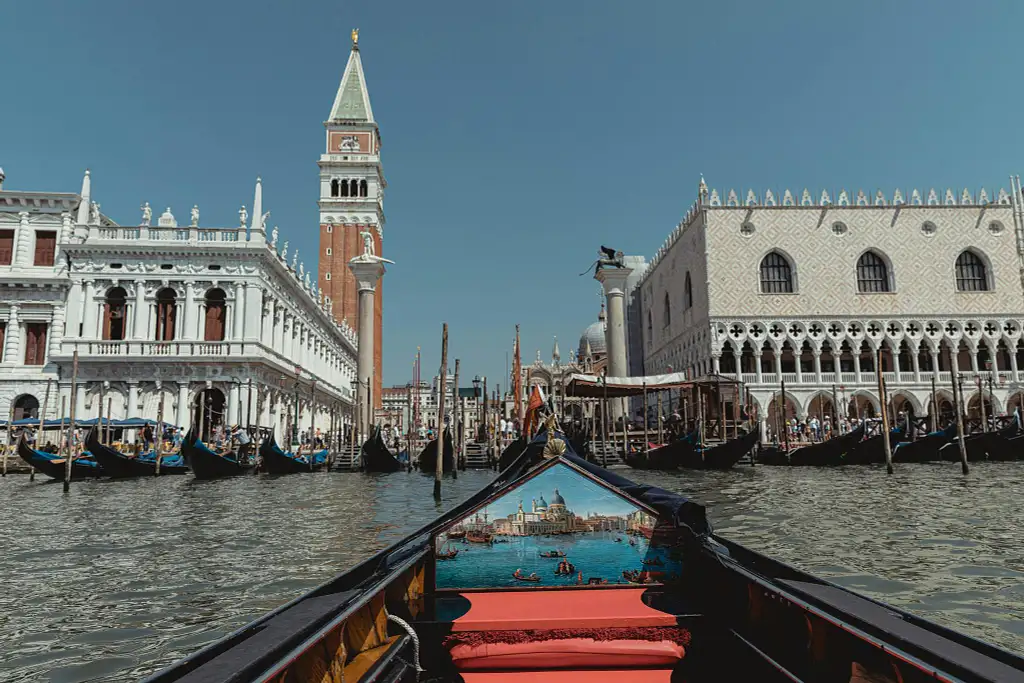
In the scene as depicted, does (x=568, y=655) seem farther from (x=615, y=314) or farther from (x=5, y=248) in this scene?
(x=5, y=248)

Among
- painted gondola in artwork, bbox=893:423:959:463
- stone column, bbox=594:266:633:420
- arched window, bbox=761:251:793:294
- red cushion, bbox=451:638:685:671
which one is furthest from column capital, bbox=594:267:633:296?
red cushion, bbox=451:638:685:671

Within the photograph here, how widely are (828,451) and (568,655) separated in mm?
14888

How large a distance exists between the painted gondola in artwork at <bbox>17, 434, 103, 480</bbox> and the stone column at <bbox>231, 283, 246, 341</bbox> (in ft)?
17.7

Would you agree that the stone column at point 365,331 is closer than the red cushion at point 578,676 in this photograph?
No

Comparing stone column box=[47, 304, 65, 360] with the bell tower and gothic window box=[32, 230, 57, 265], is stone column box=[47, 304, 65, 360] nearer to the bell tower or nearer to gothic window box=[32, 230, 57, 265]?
gothic window box=[32, 230, 57, 265]

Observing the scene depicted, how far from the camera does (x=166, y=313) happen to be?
19.4 m

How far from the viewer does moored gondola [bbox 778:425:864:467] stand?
1552 centimetres

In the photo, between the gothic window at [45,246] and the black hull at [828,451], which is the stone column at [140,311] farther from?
the black hull at [828,451]

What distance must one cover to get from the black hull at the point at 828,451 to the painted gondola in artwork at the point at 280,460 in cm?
1066

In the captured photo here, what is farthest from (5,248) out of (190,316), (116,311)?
(190,316)

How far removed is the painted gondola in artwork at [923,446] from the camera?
1608 centimetres

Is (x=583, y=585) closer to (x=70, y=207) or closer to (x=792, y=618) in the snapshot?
(x=792, y=618)

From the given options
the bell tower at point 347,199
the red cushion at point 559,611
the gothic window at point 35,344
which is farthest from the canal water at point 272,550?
the bell tower at point 347,199

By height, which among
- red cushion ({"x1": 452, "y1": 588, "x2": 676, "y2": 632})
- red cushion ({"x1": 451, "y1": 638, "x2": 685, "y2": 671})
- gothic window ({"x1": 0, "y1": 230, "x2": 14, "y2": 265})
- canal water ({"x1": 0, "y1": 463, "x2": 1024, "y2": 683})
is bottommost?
canal water ({"x1": 0, "y1": 463, "x2": 1024, "y2": 683})
